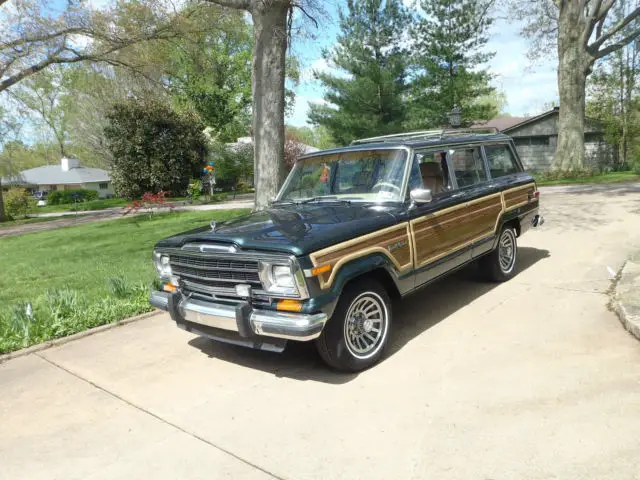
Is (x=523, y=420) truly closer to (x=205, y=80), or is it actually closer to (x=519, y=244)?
(x=519, y=244)

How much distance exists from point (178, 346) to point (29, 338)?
1747 millimetres

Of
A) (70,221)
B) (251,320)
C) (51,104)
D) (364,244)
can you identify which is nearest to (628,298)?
(364,244)

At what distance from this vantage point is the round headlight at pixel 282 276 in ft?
12.1

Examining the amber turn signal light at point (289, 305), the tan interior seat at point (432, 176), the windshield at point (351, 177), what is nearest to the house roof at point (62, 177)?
the windshield at point (351, 177)

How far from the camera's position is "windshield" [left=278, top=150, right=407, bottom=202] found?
480 centimetres

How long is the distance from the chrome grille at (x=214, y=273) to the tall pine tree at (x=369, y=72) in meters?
26.5

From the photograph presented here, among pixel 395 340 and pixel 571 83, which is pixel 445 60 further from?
pixel 395 340

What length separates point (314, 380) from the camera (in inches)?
160

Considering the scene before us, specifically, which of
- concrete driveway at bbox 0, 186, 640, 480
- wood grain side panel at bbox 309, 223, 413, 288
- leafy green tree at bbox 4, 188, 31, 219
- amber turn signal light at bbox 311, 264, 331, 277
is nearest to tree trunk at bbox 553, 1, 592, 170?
concrete driveway at bbox 0, 186, 640, 480

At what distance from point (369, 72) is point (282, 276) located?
28.2 meters

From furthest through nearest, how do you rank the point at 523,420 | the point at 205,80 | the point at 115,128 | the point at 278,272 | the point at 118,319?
the point at 205,80
the point at 115,128
the point at 118,319
the point at 278,272
the point at 523,420

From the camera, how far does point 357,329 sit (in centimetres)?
417

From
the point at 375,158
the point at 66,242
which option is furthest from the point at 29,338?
the point at 66,242

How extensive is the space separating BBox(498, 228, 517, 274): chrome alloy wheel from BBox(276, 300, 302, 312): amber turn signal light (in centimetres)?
364
